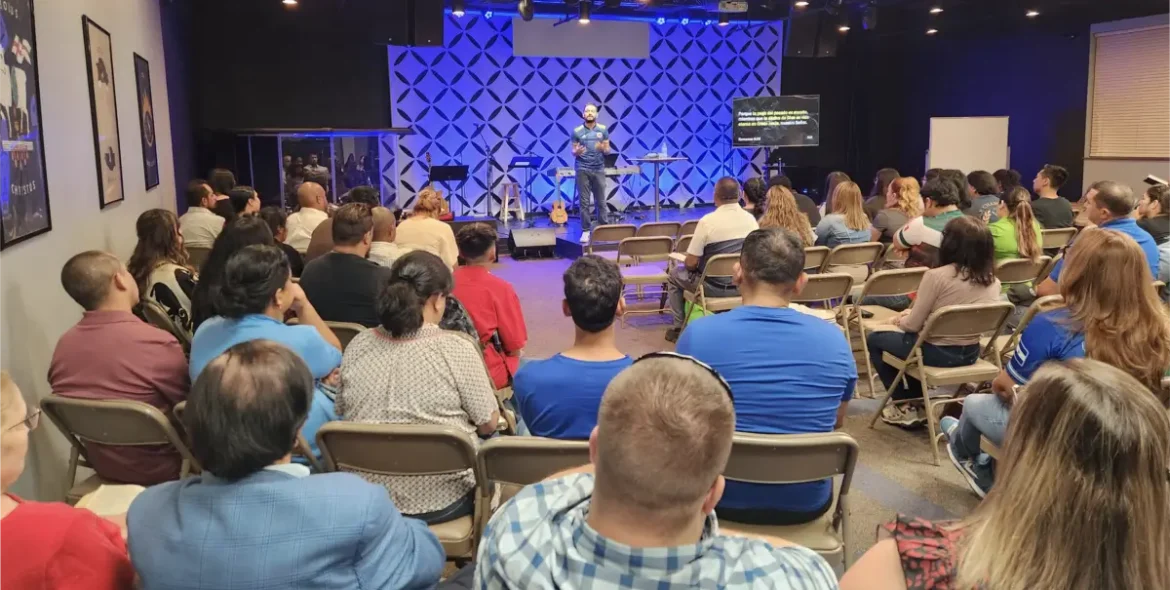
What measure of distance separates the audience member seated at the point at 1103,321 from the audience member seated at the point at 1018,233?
103 inches

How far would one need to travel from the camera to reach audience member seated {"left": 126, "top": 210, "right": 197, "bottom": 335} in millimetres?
4129

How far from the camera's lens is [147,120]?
7.16 meters

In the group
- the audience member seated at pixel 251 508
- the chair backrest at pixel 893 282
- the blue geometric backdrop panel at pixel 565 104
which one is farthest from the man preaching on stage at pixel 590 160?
the audience member seated at pixel 251 508

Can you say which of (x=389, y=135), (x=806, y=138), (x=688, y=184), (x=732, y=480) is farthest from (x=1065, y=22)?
(x=732, y=480)

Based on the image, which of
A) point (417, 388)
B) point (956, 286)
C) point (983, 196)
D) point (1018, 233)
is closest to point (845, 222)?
point (1018, 233)

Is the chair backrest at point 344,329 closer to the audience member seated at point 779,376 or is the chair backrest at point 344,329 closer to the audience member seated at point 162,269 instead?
the audience member seated at point 162,269

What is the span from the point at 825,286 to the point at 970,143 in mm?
9316

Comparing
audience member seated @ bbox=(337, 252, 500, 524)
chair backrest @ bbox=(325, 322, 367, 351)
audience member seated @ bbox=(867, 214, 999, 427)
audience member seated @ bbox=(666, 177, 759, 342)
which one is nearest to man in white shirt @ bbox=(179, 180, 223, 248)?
chair backrest @ bbox=(325, 322, 367, 351)

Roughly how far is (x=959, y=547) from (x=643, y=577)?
584 millimetres

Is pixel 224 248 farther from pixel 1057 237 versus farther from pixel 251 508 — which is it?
pixel 1057 237

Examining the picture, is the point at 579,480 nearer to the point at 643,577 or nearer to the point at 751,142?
the point at 643,577

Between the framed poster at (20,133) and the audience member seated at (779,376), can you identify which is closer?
the audience member seated at (779,376)

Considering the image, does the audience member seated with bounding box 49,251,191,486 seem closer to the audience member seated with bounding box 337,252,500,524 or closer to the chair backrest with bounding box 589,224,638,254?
the audience member seated with bounding box 337,252,500,524

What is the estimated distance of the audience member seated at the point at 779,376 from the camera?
2494 millimetres
